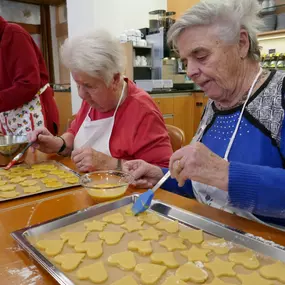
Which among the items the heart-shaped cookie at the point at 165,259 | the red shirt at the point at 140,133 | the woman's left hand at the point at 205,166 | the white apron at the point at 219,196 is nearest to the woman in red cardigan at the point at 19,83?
the red shirt at the point at 140,133

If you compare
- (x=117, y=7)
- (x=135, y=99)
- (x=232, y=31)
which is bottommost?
(x=135, y=99)

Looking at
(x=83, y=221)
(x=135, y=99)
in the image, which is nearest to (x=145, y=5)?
(x=135, y=99)

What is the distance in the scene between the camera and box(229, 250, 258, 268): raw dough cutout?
65cm

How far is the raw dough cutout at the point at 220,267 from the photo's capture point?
0.62 meters

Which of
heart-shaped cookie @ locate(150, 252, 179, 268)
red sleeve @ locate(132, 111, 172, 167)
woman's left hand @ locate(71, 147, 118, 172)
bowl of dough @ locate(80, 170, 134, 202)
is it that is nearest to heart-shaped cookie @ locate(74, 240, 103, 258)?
heart-shaped cookie @ locate(150, 252, 179, 268)

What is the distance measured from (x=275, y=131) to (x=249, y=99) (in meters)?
0.15

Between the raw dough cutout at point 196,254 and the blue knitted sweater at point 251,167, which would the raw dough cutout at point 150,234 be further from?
the blue knitted sweater at point 251,167

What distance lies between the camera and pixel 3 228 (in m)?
0.80

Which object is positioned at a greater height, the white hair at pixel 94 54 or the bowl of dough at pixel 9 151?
the white hair at pixel 94 54

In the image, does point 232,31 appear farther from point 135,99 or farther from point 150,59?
point 150,59

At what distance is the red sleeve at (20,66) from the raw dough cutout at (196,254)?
1.48 metres

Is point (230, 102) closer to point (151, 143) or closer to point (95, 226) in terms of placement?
point (151, 143)

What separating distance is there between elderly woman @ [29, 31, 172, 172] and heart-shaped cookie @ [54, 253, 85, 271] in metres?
0.59

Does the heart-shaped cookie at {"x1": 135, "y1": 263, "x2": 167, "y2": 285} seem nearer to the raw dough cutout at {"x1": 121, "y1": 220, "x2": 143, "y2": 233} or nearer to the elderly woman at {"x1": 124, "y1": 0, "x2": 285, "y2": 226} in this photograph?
the raw dough cutout at {"x1": 121, "y1": 220, "x2": 143, "y2": 233}
